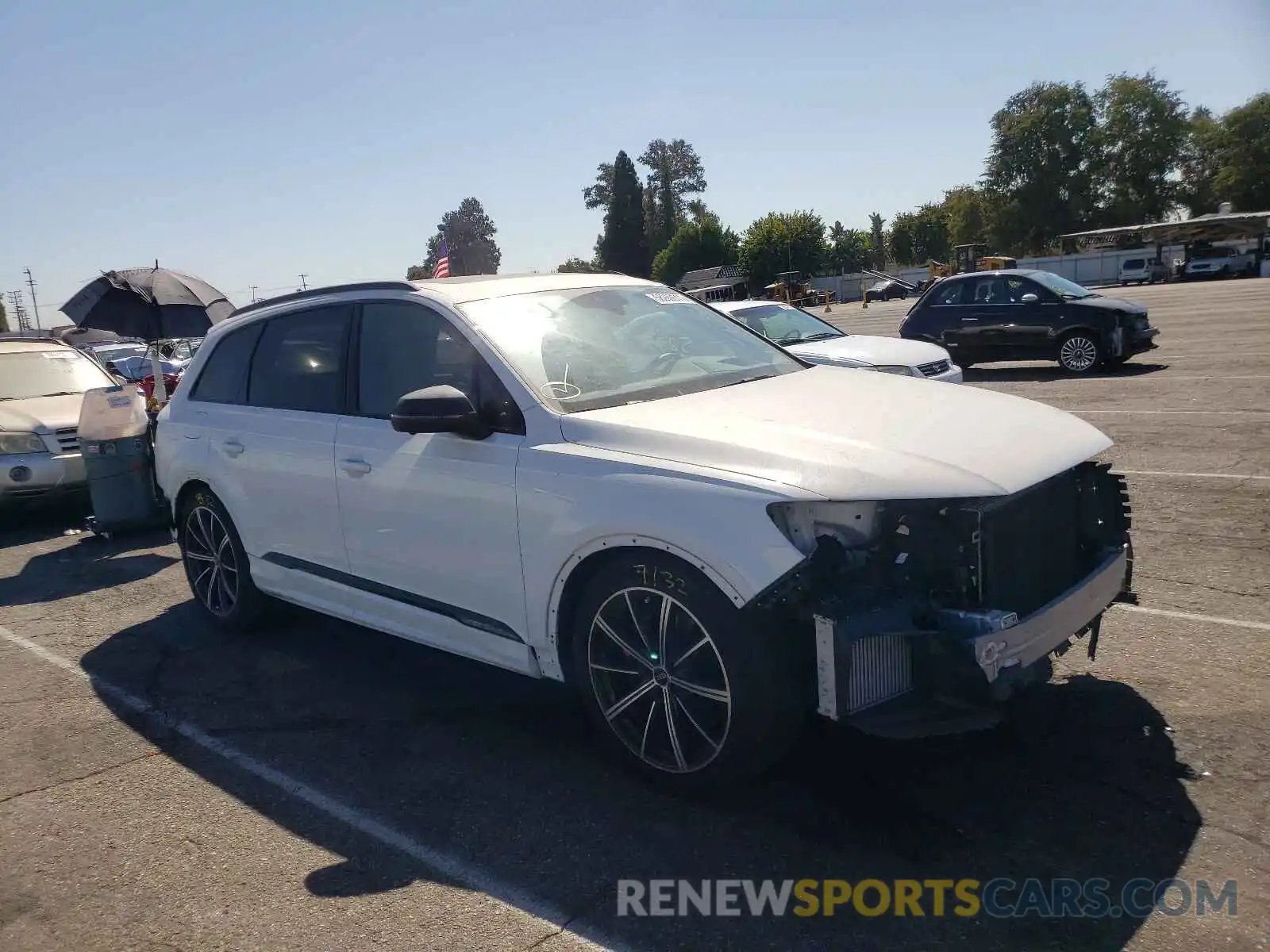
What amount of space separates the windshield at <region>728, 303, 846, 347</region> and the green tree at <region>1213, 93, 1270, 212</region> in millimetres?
80372

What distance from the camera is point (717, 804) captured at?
139 inches

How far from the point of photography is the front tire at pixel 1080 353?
49.2ft

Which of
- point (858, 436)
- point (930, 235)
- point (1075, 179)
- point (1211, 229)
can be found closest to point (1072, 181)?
point (1075, 179)

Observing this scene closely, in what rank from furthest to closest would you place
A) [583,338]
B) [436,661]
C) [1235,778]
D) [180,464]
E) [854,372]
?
[180,464] < [436,661] < [854,372] < [583,338] < [1235,778]

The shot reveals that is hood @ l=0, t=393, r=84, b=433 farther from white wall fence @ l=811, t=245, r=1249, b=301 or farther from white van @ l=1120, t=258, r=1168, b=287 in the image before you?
white van @ l=1120, t=258, r=1168, b=287

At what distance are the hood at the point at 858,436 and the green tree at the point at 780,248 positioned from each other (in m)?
84.6

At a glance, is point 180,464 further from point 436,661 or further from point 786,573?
point 786,573

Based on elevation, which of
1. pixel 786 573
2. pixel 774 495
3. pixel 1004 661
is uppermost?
pixel 774 495

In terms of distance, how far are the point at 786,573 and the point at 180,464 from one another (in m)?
4.27

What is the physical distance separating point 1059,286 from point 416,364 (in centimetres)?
1390

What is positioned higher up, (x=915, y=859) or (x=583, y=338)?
(x=583, y=338)

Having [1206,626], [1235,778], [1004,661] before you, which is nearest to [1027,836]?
[1004,661]

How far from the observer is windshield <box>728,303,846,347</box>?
11875 millimetres

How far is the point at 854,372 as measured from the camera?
4.78 meters
